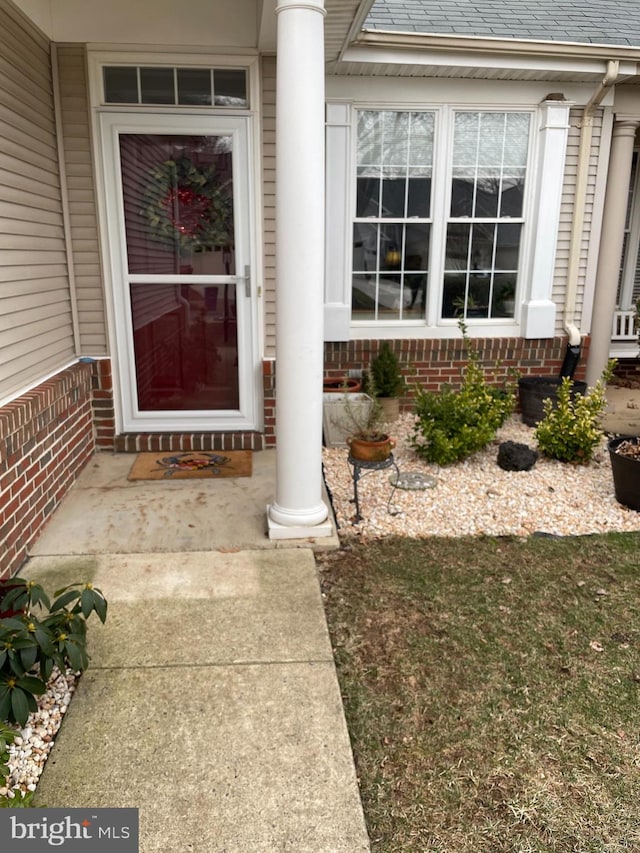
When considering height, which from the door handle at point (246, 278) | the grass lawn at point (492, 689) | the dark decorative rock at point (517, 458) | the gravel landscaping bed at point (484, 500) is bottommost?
the grass lawn at point (492, 689)

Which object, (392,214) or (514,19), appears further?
(392,214)

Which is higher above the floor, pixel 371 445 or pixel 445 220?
pixel 445 220

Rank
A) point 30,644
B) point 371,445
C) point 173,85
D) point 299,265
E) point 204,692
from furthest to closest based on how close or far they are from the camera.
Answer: point 173,85 → point 371,445 → point 299,265 → point 204,692 → point 30,644

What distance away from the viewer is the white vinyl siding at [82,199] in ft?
13.8

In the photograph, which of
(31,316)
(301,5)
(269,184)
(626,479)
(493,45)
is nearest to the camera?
(301,5)

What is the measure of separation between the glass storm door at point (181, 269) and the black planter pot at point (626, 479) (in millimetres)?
2485

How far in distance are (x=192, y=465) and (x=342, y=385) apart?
1.49 meters

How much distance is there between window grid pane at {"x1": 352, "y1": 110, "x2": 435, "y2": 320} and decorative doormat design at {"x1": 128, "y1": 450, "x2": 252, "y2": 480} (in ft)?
6.08

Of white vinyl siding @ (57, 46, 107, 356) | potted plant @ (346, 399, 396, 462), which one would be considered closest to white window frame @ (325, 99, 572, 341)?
potted plant @ (346, 399, 396, 462)

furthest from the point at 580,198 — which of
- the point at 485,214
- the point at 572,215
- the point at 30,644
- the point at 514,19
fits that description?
the point at 30,644

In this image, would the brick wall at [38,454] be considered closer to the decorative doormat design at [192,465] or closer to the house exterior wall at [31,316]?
the house exterior wall at [31,316]

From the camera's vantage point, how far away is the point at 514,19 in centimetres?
540

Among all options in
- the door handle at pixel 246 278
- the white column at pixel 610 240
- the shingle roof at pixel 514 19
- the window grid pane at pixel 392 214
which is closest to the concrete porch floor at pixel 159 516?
the door handle at pixel 246 278

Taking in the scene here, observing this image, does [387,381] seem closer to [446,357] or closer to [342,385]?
Answer: [342,385]
